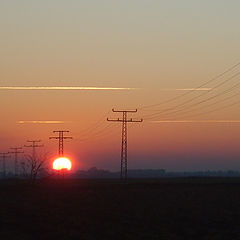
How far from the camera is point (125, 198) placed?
65500mm

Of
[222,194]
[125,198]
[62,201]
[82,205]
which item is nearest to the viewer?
[82,205]

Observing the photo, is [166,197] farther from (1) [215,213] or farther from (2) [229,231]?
(2) [229,231]

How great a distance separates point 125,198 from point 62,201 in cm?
676

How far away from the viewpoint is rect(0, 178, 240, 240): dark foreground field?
135 feet

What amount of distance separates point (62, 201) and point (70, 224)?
17486mm

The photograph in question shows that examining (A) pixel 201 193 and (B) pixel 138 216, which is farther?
(A) pixel 201 193

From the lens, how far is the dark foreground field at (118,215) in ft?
135

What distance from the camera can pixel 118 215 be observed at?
50.4m

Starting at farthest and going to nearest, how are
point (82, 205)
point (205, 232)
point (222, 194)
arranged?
point (222, 194)
point (82, 205)
point (205, 232)

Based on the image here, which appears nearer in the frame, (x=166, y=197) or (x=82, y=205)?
(x=82, y=205)

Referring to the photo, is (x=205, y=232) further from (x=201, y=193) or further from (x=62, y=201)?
(x=201, y=193)

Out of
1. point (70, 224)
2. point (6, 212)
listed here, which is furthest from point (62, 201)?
point (70, 224)

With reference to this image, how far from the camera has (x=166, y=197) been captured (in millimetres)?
68188

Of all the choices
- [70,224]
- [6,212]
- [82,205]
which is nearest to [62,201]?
[82,205]
